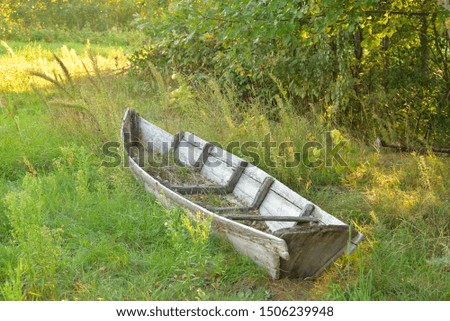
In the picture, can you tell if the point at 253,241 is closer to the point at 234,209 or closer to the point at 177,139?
the point at 234,209

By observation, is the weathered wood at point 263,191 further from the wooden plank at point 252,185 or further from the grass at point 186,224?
the grass at point 186,224

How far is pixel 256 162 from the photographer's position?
6117 mm

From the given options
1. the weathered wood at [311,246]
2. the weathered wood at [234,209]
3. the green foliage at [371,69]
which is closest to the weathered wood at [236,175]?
the weathered wood at [234,209]

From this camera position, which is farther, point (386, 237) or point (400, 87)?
point (400, 87)

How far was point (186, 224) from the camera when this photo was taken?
369 centimetres

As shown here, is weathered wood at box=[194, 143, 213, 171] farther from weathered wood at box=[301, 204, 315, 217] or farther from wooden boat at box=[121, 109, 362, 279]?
weathered wood at box=[301, 204, 315, 217]

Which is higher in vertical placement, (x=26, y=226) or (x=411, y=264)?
(x=26, y=226)

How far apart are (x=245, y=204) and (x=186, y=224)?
189 centimetres

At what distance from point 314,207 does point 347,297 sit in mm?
931

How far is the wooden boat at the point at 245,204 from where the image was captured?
3.88 meters

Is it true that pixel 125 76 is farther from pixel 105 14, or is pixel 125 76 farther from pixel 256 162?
pixel 105 14

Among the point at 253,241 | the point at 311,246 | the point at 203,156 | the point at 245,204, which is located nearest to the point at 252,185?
the point at 245,204
